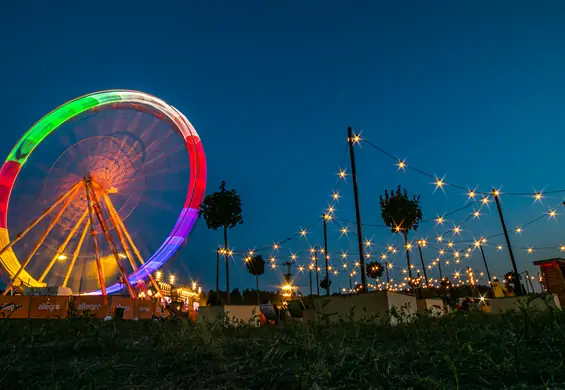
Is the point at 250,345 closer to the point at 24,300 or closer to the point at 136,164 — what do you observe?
the point at 24,300

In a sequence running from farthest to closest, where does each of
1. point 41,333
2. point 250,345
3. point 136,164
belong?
point 136,164
point 41,333
point 250,345

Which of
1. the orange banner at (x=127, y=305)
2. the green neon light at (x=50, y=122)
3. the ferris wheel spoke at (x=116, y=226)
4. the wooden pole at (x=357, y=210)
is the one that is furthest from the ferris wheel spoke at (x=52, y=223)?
the wooden pole at (x=357, y=210)

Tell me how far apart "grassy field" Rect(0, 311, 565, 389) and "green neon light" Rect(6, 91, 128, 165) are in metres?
23.8

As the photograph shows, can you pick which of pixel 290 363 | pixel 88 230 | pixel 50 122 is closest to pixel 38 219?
pixel 88 230

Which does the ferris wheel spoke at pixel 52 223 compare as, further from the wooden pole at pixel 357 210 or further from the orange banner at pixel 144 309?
the wooden pole at pixel 357 210

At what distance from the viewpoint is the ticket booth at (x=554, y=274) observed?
1870 cm

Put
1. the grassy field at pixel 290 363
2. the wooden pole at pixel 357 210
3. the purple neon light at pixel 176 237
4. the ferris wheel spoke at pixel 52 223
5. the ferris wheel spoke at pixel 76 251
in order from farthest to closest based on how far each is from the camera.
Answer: the ferris wheel spoke at pixel 76 251
the ferris wheel spoke at pixel 52 223
the purple neon light at pixel 176 237
the wooden pole at pixel 357 210
the grassy field at pixel 290 363

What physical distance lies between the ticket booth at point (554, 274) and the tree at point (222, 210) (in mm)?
17758

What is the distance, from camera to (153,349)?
12.5 feet

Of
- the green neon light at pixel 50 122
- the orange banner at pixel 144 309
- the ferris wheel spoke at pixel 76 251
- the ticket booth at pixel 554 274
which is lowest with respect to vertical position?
the orange banner at pixel 144 309

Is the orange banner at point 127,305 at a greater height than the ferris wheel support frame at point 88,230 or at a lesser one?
lesser

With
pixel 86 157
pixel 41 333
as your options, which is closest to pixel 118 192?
pixel 86 157

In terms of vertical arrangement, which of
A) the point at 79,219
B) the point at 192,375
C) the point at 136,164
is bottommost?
the point at 192,375

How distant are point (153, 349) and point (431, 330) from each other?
3.12 meters
